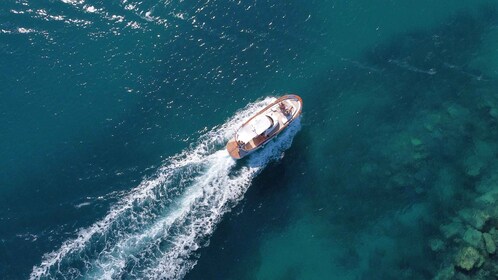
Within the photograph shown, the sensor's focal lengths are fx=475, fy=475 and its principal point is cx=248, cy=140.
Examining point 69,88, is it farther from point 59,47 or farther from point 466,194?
point 466,194

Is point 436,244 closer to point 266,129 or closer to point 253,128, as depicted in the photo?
point 266,129

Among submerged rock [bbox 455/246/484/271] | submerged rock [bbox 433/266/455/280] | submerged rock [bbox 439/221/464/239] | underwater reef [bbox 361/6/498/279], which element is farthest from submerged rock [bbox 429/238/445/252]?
submerged rock [bbox 433/266/455/280]

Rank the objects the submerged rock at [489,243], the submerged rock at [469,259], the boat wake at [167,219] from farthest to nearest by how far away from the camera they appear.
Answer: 1. the submerged rock at [489,243]
2. the submerged rock at [469,259]
3. the boat wake at [167,219]

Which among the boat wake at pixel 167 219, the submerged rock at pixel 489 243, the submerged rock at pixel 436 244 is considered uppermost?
the boat wake at pixel 167 219

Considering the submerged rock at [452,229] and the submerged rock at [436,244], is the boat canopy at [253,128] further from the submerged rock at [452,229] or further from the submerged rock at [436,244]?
the submerged rock at [452,229]

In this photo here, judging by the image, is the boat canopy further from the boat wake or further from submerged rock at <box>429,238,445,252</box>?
submerged rock at <box>429,238,445,252</box>

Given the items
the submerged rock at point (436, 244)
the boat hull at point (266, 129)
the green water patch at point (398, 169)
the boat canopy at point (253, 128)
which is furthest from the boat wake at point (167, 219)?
the submerged rock at point (436, 244)

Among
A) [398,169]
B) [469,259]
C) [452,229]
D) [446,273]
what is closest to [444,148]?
A: [398,169]
